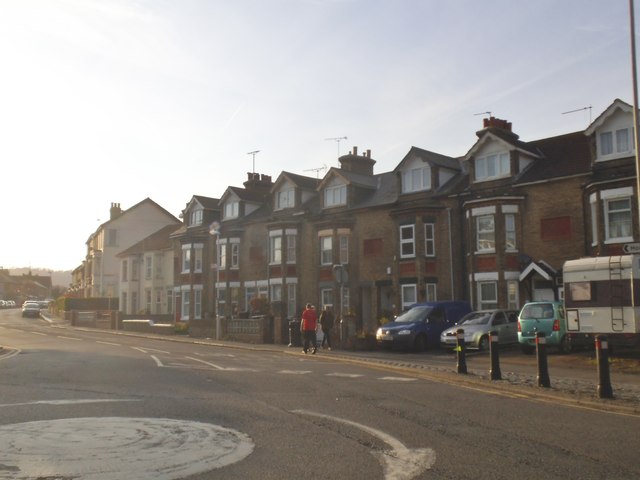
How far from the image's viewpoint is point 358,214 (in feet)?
121

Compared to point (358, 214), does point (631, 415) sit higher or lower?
lower

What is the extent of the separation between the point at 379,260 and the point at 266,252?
977cm

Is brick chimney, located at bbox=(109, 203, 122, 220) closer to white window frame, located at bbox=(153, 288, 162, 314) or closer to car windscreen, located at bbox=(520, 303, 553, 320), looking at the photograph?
white window frame, located at bbox=(153, 288, 162, 314)

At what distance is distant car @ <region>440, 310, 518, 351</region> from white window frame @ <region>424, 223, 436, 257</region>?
7645mm

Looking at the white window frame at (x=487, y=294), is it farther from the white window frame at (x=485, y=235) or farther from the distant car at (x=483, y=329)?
the distant car at (x=483, y=329)

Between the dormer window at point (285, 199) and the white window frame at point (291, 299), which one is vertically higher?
the dormer window at point (285, 199)

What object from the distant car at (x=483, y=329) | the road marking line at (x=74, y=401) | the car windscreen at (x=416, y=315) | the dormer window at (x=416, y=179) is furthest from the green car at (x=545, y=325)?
the road marking line at (x=74, y=401)

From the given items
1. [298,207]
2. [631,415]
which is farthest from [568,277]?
[298,207]

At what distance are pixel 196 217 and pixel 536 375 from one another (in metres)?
36.5

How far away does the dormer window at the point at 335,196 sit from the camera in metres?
38.2

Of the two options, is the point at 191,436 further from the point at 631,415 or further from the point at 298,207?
the point at 298,207

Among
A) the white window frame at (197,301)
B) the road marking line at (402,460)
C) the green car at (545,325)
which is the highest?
the white window frame at (197,301)

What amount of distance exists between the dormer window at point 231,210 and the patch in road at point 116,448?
37.2 meters

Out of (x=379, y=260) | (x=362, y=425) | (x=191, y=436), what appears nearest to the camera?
(x=191, y=436)
